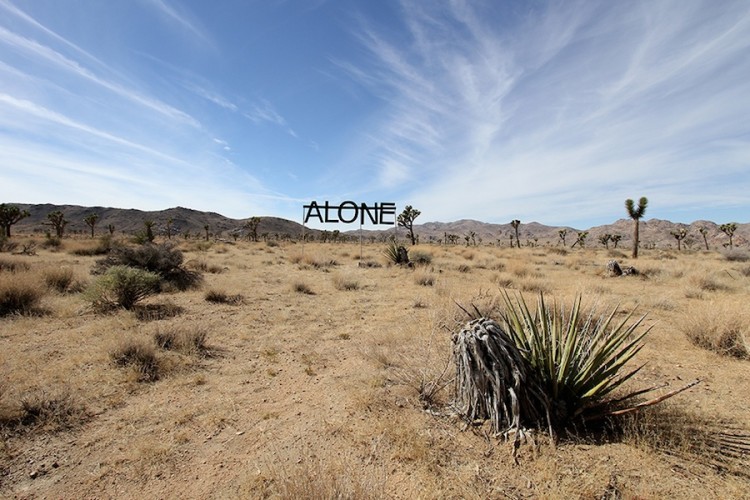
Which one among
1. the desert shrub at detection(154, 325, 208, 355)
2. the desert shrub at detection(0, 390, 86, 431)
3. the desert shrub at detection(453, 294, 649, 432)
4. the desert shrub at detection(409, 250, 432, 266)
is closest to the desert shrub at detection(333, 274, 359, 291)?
the desert shrub at detection(409, 250, 432, 266)

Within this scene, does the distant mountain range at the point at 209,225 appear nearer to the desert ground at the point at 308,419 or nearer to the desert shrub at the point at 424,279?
the desert shrub at the point at 424,279

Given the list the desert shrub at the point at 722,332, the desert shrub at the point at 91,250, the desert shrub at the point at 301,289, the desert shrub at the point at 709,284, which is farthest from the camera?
the desert shrub at the point at 91,250

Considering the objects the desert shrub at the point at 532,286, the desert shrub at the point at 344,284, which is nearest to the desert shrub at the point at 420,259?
the desert shrub at the point at 344,284

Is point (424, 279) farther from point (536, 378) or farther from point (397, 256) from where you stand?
point (536, 378)

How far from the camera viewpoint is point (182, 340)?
569 cm

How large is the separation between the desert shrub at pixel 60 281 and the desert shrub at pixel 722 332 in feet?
45.2

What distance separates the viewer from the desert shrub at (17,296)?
278 inches

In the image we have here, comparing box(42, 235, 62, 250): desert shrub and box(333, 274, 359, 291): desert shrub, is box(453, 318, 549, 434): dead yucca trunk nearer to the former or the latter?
box(333, 274, 359, 291): desert shrub

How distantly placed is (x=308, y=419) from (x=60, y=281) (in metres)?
9.42

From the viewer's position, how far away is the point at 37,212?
11169 centimetres

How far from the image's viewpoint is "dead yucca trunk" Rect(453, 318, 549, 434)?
306 cm

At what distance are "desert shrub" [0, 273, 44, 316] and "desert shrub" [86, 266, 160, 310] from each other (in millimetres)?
1062

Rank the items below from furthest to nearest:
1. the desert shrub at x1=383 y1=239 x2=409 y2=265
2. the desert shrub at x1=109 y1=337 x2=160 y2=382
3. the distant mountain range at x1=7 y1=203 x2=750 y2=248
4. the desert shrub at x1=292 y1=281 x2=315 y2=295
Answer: the distant mountain range at x1=7 y1=203 x2=750 y2=248
the desert shrub at x1=383 y1=239 x2=409 y2=265
the desert shrub at x1=292 y1=281 x2=315 y2=295
the desert shrub at x1=109 y1=337 x2=160 y2=382

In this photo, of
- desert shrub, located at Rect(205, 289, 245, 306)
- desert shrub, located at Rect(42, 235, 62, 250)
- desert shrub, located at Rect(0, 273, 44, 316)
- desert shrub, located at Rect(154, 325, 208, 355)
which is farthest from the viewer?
desert shrub, located at Rect(42, 235, 62, 250)
